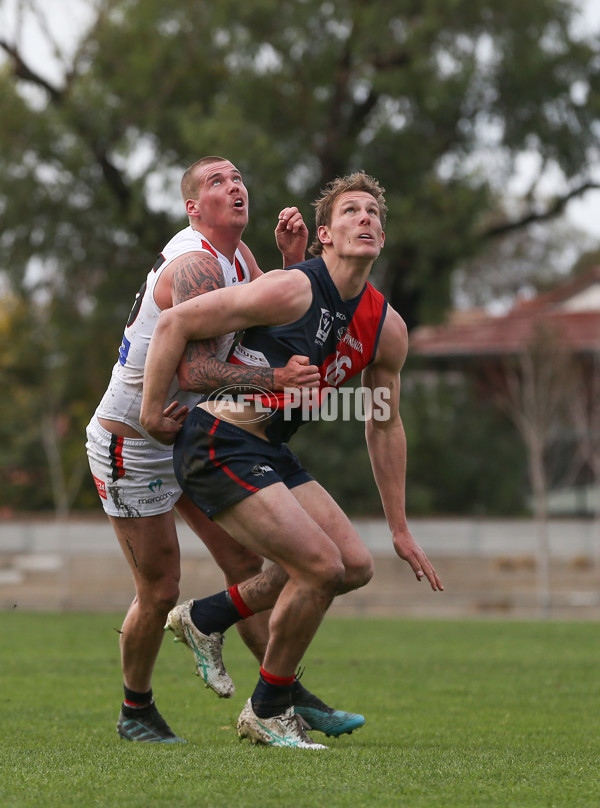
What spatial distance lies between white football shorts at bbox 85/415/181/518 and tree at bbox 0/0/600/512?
17839 millimetres

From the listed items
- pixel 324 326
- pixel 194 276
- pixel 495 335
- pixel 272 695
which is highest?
pixel 495 335

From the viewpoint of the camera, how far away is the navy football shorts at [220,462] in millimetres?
4934

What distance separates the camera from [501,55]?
24562mm

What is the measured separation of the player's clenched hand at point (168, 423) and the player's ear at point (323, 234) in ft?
3.23

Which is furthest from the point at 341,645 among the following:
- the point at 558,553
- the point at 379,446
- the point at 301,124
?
the point at 301,124

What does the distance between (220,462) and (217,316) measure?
0.61 m

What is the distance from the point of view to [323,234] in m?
5.33

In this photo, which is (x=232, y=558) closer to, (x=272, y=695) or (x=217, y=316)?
(x=272, y=695)

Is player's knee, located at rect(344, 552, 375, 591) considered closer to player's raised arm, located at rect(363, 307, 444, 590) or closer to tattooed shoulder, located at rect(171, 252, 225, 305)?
player's raised arm, located at rect(363, 307, 444, 590)

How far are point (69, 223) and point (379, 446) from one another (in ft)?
69.3

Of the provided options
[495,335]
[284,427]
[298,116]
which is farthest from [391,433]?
[495,335]

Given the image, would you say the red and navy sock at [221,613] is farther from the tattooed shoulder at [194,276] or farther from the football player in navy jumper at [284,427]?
the tattooed shoulder at [194,276]

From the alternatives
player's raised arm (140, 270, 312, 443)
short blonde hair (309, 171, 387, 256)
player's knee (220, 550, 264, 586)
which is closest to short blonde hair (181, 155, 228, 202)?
short blonde hair (309, 171, 387, 256)

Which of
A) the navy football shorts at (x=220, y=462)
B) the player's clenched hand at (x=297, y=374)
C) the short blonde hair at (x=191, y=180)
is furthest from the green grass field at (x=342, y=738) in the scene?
the short blonde hair at (x=191, y=180)
